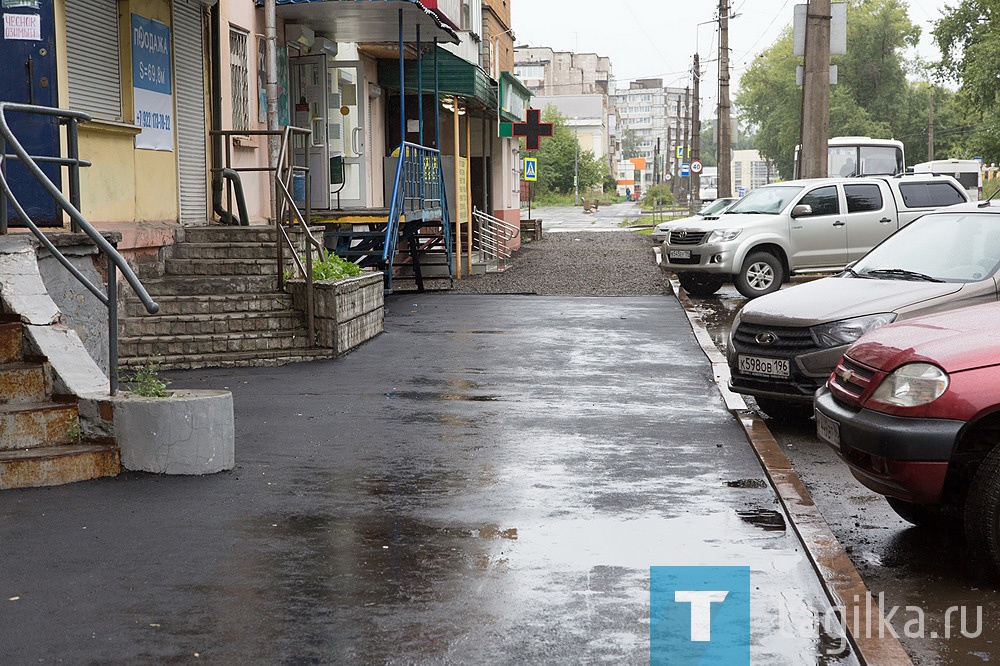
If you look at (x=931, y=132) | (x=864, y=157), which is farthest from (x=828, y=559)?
(x=931, y=132)

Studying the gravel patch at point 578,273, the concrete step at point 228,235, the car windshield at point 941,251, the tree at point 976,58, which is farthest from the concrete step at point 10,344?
the tree at point 976,58

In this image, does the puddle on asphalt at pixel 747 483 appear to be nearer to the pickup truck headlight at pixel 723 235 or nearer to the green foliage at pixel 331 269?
the green foliage at pixel 331 269

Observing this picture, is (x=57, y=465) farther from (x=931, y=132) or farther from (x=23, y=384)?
(x=931, y=132)

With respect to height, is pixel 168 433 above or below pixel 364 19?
below

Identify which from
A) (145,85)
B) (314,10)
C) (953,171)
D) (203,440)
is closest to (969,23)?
(953,171)

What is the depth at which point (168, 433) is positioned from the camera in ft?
22.7

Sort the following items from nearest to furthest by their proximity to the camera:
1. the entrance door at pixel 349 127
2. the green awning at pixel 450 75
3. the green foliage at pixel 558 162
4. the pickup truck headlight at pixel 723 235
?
1. the pickup truck headlight at pixel 723 235
2. the entrance door at pixel 349 127
3. the green awning at pixel 450 75
4. the green foliage at pixel 558 162

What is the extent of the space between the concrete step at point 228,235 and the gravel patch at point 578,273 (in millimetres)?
7309

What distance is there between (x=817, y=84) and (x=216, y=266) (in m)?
9.71

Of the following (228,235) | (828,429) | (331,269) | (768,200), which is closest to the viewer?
(828,429)

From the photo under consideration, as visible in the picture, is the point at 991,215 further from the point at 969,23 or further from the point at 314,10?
the point at 969,23

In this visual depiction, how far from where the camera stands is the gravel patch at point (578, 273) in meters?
20.4

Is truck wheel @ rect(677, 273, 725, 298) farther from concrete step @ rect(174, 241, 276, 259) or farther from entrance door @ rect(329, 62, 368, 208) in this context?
concrete step @ rect(174, 241, 276, 259)

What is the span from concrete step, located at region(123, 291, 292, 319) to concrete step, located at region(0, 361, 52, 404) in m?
4.25
